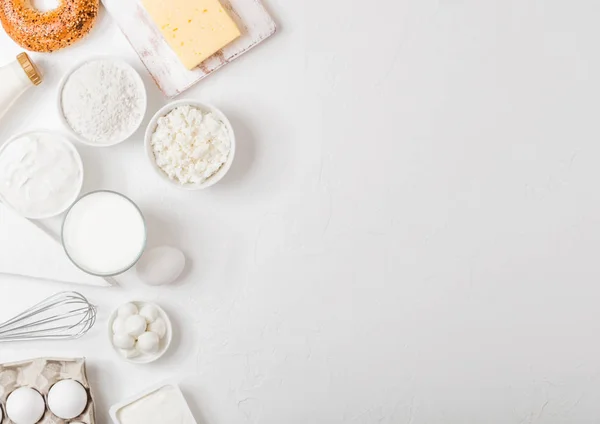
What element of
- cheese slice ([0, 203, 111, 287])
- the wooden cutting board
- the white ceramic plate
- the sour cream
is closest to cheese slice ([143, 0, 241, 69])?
the wooden cutting board

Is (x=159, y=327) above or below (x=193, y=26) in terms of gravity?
below

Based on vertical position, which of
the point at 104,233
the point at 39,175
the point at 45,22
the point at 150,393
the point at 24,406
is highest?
the point at 45,22

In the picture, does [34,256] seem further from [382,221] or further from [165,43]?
[382,221]

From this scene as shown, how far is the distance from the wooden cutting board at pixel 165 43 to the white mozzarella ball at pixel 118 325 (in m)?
0.34

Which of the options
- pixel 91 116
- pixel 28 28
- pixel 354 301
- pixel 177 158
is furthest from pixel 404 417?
pixel 28 28

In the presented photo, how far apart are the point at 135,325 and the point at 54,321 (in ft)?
0.46

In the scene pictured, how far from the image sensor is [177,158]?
105cm

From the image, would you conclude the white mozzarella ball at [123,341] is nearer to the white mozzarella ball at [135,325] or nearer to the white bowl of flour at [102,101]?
the white mozzarella ball at [135,325]

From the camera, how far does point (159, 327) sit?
43.2 inches

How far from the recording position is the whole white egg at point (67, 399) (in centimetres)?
106

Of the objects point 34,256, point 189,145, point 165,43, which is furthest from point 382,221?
point 34,256

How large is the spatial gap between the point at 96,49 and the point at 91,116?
0.12 metres

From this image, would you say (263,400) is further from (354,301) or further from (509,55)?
(509,55)

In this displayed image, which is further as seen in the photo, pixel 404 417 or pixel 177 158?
pixel 404 417
